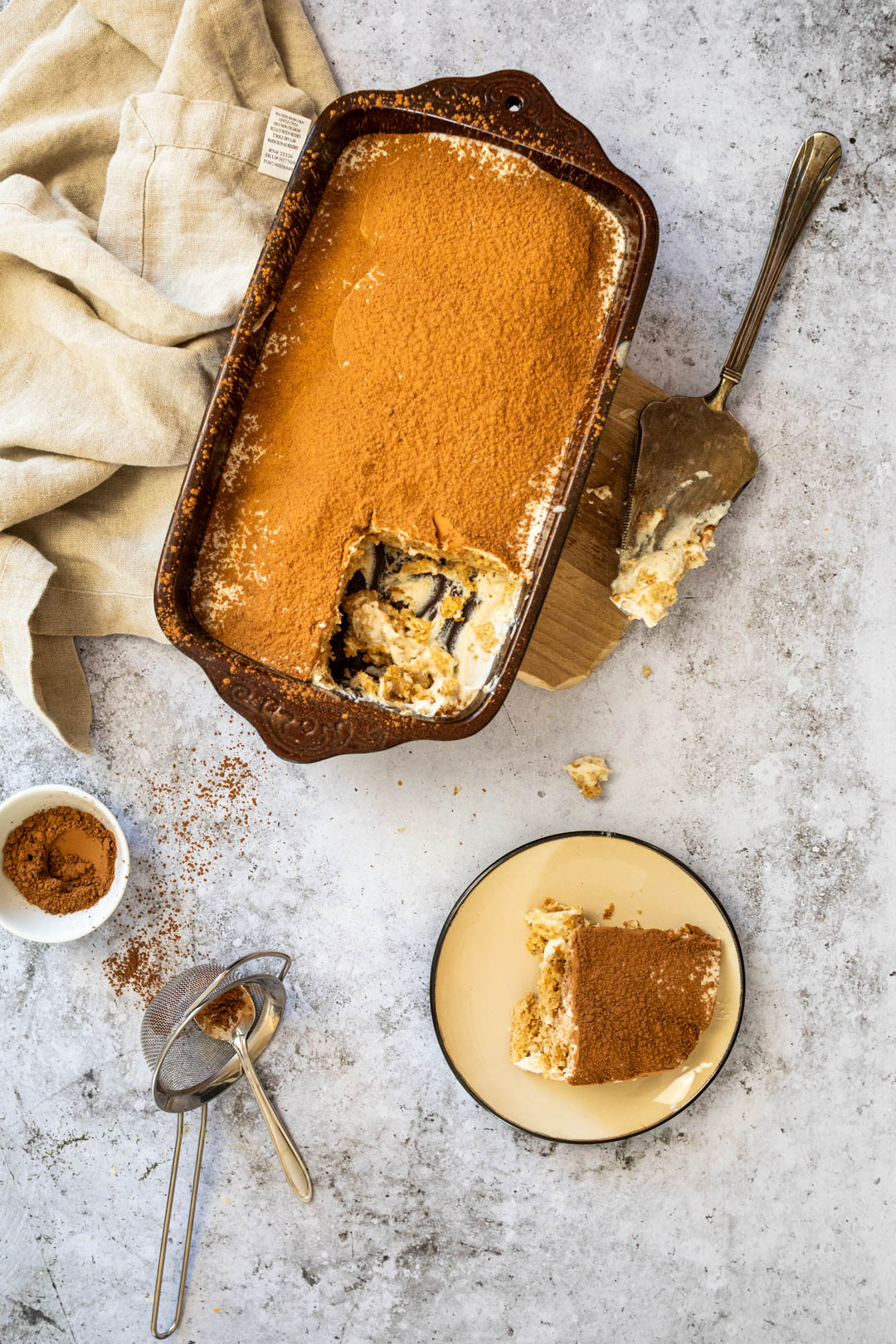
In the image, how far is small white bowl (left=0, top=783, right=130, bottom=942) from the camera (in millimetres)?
2418

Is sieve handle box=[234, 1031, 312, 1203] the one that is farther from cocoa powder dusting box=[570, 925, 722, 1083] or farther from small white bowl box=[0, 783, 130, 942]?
cocoa powder dusting box=[570, 925, 722, 1083]

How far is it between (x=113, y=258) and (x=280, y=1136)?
2.47 meters

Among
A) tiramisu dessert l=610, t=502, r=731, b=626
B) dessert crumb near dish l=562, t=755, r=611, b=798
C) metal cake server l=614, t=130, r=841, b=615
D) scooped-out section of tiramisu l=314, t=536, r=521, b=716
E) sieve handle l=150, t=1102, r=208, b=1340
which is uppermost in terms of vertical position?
metal cake server l=614, t=130, r=841, b=615

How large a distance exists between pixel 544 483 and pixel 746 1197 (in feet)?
7.41

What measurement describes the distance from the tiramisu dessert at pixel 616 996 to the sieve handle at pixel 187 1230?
983 millimetres

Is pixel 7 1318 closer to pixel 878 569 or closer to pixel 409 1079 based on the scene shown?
pixel 409 1079

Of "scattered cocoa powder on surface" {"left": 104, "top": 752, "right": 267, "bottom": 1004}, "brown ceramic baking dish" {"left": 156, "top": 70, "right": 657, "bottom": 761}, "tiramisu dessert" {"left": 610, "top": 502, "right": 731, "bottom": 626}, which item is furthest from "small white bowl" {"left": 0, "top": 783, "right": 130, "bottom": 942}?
"tiramisu dessert" {"left": 610, "top": 502, "right": 731, "bottom": 626}

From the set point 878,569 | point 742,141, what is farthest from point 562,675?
point 742,141

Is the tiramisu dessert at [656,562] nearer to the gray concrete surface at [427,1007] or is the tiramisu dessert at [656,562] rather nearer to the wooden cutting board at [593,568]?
the wooden cutting board at [593,568]

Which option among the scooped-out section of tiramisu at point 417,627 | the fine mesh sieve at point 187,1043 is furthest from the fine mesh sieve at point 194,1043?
the scooped-out section of tiramisu at point 417,627

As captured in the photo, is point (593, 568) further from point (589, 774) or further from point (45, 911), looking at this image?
point (45, 911)

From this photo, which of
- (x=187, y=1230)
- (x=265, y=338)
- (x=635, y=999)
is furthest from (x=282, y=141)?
(x=187, y=1230)

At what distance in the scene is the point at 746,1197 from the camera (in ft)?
8.71

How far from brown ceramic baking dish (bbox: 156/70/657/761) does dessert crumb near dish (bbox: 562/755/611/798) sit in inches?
25.4
